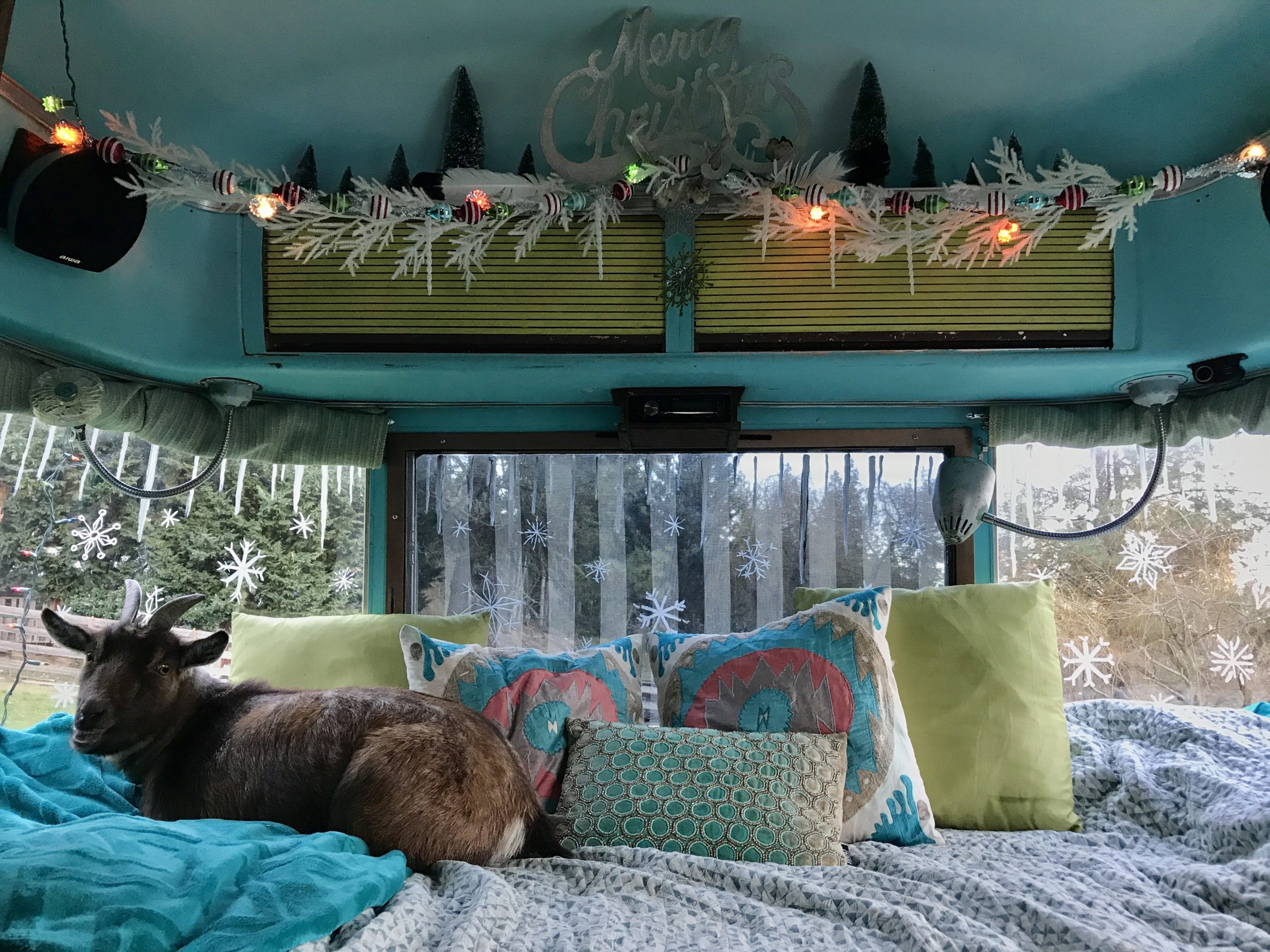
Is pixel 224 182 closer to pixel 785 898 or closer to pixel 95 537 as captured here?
pixel 95 537

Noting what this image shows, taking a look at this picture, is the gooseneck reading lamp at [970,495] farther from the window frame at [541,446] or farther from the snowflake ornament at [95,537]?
the snowflake ornament at [95,537]

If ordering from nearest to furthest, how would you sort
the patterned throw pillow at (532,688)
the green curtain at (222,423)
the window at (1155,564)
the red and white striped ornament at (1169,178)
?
1. the patterned throw pillow at (532,688)
2. the red and white striped ornament at (1169,178)
3. the green curtain at (222,423)
4. the window at (1155,564)

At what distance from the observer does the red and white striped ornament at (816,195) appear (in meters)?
1.89

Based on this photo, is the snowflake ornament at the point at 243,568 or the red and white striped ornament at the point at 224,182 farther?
the snowflake ornament at the point at 243,568

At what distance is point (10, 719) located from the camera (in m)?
2.10

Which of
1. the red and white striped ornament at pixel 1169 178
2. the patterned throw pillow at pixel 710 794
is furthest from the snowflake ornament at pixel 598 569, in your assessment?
the red and white striped ornament at pixel 1169 178

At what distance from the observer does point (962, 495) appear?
209 centimetres

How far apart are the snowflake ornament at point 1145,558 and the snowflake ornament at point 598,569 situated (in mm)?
1541

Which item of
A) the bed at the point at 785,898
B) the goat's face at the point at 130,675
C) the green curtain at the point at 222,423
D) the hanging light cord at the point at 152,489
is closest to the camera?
the bed at the point at 785,898

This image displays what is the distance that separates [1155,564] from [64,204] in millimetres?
2910

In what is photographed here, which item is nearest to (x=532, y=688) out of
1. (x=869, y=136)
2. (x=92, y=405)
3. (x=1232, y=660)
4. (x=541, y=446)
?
(x=541, y=446)

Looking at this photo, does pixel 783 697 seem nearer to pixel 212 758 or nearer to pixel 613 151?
pixel 212 758

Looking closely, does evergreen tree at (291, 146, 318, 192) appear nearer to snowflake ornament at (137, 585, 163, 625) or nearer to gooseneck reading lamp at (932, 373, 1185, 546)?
snowflake ornament at (137, 585, 163, 625)

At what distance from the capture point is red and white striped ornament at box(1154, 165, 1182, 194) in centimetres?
184
